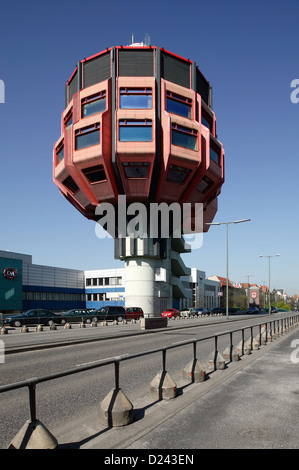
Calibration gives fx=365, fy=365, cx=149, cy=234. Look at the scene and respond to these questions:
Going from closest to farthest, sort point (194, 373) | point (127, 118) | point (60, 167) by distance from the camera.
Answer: point (194, 373) < point (127, 118) < point (60, 167)

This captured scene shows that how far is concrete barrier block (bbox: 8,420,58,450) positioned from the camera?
15.3 feet

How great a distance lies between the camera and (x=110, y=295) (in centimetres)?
8112

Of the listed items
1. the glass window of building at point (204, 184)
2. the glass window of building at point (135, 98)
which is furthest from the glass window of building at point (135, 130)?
the glass window of building at point (204, 184)

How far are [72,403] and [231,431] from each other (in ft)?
12.0

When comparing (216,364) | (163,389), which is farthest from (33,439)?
(216,364)

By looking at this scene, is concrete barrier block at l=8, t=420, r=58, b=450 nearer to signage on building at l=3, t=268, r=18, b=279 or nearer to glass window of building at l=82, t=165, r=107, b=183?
glass window of building at l=82, t=165, r=107, b=183

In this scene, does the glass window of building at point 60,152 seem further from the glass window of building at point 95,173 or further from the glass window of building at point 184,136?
the glass window of building at point 184,136

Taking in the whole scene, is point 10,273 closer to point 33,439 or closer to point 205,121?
point 205,121

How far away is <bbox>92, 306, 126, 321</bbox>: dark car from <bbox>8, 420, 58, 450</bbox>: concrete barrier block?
40.7 meters

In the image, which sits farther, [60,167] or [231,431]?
[60,167]

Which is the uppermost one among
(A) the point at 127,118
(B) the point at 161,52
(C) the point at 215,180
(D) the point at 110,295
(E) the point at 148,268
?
(B) the point at 161,52
